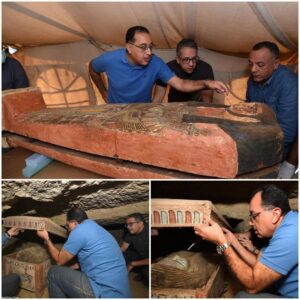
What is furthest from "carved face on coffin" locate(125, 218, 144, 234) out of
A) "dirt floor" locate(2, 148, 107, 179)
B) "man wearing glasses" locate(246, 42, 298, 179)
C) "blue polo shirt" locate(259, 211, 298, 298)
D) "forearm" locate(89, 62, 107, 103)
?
"forearm" locate(89, 62, 107, 103)

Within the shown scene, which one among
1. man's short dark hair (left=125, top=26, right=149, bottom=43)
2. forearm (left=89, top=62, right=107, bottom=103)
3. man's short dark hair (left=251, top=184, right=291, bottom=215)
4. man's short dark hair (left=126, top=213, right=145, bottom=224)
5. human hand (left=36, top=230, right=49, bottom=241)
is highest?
man's short dark hair (left=125, top=26, right=149, bottom=43)

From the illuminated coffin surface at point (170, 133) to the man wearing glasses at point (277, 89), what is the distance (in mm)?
116

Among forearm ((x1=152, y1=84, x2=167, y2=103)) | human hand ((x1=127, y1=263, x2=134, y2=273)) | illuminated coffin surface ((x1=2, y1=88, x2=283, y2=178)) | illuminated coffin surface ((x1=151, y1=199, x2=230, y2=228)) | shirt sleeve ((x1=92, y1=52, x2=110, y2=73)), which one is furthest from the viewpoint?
forearm ((x1=152, y1=84, x2=167, y2=103))

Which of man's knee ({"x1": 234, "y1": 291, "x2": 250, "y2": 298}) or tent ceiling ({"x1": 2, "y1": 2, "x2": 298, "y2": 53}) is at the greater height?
tent ceiling ({"x1": 2, "y1": 2, "x2": 298, "y2": 53})

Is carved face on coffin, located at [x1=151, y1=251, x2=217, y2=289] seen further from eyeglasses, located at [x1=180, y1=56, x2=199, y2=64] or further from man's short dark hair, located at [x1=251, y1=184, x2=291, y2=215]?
eyeglasses, located at [x1=180, y1=56, x2=199, y2=64]

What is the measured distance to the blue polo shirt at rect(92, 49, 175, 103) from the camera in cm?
157

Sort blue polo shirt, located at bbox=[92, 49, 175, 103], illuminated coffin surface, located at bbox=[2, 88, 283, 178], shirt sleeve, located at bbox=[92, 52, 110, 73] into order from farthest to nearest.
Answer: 1. shirt sleeve, located at bbox=[92, 52, 110, 73]
2. blue polo shirt, located at bbox=[92, 49, 175, 103]
3. illuminated coffin surface, located at bbox=[2, 88, 283, 178]

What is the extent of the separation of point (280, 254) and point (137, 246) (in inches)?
19.1

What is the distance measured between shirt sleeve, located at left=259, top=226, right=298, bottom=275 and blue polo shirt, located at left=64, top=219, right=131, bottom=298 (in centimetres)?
50

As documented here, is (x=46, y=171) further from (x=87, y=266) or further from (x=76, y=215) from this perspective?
(x=87, y=266)

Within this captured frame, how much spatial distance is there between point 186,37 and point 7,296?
1409 millimetres

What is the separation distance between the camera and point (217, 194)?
4.32ft

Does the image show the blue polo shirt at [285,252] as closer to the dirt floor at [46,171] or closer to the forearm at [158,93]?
the dirt floor at [46,171]

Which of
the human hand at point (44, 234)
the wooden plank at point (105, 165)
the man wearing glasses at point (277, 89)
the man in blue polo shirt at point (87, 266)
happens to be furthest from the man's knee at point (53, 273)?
the man wearing glasses at point (277, 89)
